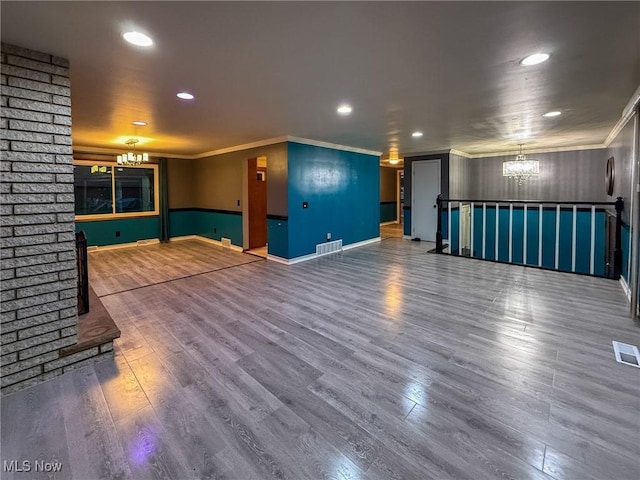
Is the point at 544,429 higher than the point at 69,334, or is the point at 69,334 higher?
the point at 69,334

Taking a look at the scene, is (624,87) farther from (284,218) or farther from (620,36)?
(284,218)

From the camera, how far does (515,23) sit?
201 centimetres

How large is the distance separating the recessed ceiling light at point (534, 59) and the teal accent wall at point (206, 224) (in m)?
6.02

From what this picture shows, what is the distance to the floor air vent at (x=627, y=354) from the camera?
2.46 meters

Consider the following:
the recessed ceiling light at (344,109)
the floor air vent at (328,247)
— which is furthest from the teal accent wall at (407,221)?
the recessed ceiling light at (344,109)

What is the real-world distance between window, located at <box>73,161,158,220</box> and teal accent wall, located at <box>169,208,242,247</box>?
0.66 meters

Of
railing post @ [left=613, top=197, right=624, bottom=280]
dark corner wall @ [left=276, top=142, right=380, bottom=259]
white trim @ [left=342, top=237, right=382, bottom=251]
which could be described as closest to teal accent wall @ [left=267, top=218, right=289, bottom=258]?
dark corner wall @ [left=276, top=142, right=380, bottom=259]

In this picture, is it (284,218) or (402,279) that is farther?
(284,218)

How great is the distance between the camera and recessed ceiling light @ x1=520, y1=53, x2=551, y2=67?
8.12 feet

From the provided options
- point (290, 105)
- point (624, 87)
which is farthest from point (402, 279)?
point (624, 87)

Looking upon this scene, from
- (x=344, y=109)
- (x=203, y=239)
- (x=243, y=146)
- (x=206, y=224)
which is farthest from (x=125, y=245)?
(x=344, y=109)

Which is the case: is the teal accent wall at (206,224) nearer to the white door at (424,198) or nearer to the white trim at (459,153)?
the white door at (424,198)

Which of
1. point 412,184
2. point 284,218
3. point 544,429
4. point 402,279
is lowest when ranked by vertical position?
point 544,429

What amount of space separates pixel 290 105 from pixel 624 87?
3612mm
